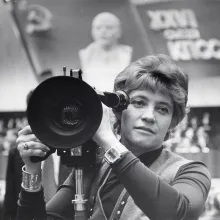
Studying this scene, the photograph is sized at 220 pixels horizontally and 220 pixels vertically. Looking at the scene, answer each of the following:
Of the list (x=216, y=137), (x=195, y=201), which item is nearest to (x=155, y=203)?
(x=195, y=201)

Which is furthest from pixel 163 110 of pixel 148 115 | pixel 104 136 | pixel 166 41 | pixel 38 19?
pixel 38 19

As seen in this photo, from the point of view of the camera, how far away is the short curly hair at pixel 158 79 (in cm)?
93

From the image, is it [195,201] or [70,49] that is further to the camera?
[70,49]

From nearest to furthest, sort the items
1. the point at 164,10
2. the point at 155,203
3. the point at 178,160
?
1. the point at 155,203
2. the point at 178,160
3. the point at 164,10

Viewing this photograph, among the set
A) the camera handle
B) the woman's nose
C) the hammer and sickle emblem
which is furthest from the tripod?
the hammer and sickle emblem

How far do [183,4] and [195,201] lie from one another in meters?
1.77

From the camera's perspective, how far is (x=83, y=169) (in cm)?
88

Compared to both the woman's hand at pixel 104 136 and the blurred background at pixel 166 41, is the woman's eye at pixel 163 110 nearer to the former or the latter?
the woman's hand at pixel 104 136

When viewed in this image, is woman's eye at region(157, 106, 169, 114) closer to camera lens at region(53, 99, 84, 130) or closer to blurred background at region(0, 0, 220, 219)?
camera lens at region(53, 99, 84, 130)

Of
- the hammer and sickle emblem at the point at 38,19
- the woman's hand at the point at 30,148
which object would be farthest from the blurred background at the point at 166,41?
the woman's hand at the point at 30,148

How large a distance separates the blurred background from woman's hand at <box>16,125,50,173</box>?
1.62 metres

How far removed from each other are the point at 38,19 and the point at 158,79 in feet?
5.71

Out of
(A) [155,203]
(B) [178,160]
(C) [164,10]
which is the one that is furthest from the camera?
(C) [164,10]

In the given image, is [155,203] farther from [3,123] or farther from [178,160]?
[3,123]
